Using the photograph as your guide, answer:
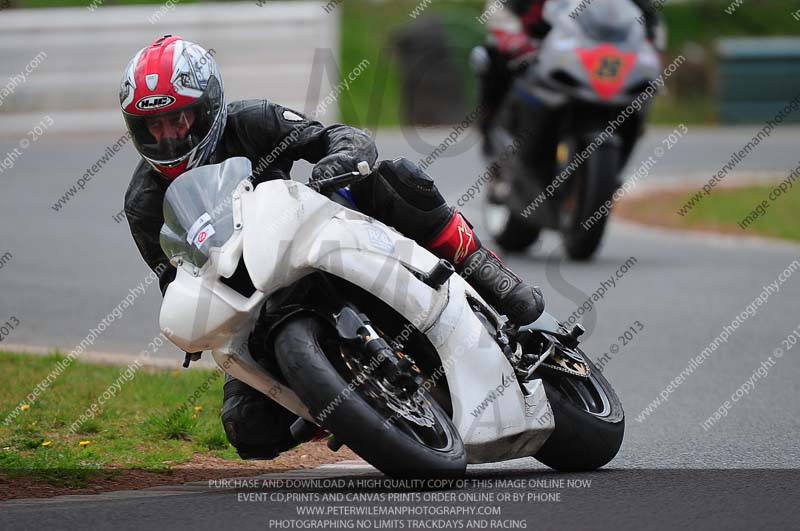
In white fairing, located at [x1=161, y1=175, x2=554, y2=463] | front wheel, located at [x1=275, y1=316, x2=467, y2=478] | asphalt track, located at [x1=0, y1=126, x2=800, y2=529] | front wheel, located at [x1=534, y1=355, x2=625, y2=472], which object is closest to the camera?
front wheel, located at [x1=275, y1=316, x2=467, y2=478]

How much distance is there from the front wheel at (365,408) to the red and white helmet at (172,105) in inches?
38.3

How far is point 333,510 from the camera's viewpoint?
451 centimetres

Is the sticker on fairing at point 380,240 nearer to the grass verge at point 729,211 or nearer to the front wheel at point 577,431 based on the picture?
the front wheel at point 577,431

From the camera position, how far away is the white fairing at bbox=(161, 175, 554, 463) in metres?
4.62

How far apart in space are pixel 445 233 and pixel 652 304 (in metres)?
4.97

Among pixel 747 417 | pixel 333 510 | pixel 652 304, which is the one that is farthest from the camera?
pixel 652 304

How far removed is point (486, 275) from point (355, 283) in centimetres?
84

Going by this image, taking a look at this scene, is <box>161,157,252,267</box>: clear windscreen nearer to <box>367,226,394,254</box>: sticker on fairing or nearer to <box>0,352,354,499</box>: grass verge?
<box>367,226,394,254</box>: sticker on fairing

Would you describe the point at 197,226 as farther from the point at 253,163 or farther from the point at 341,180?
the point at 253,163

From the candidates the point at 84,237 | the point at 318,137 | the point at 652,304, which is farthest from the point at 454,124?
the point at 318,137

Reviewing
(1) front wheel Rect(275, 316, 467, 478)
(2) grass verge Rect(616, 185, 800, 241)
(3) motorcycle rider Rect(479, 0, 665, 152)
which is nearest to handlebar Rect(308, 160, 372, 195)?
(1) front wheel Rect(275, 316, 467, 478)

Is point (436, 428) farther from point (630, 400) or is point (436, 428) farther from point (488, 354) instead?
point (630, 400)

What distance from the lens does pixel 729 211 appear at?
49.0 feet

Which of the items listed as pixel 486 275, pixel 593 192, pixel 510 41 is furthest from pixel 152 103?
pixel 510 41
